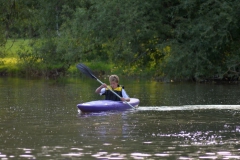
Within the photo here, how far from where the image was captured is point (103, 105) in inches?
734

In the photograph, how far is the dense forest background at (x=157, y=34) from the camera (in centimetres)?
3145

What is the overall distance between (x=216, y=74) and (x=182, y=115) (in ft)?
51.5

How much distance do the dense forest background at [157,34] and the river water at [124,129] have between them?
810 centimetres

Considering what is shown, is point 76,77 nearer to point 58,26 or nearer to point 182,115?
point 58,26

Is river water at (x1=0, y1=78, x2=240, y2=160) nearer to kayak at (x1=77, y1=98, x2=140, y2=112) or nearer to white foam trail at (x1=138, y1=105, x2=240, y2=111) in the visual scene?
white foam trail at (x1=138, y1=105, x2=240, y2=111)

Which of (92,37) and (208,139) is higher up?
(92,37)

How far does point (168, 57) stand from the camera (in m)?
31.7

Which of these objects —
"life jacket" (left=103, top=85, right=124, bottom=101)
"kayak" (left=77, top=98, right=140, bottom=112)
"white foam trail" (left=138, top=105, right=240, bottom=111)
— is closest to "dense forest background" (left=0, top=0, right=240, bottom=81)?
"white foam trail" (left=138, top=105, right=240, bottom=111)

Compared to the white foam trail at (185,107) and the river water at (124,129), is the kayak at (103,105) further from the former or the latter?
the white foam trail at (185,107)

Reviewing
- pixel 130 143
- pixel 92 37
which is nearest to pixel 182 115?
pixel 130 143

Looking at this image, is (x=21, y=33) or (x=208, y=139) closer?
(x=208, y=139)

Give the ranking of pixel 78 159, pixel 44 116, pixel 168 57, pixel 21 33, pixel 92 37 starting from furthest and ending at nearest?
pixel 21 33 < pixel 92 37 < pixel 168 57 < pixel 44 116 < pixel 78 159

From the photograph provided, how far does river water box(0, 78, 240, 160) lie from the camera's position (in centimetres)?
1145

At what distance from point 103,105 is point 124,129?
13.6 feet
